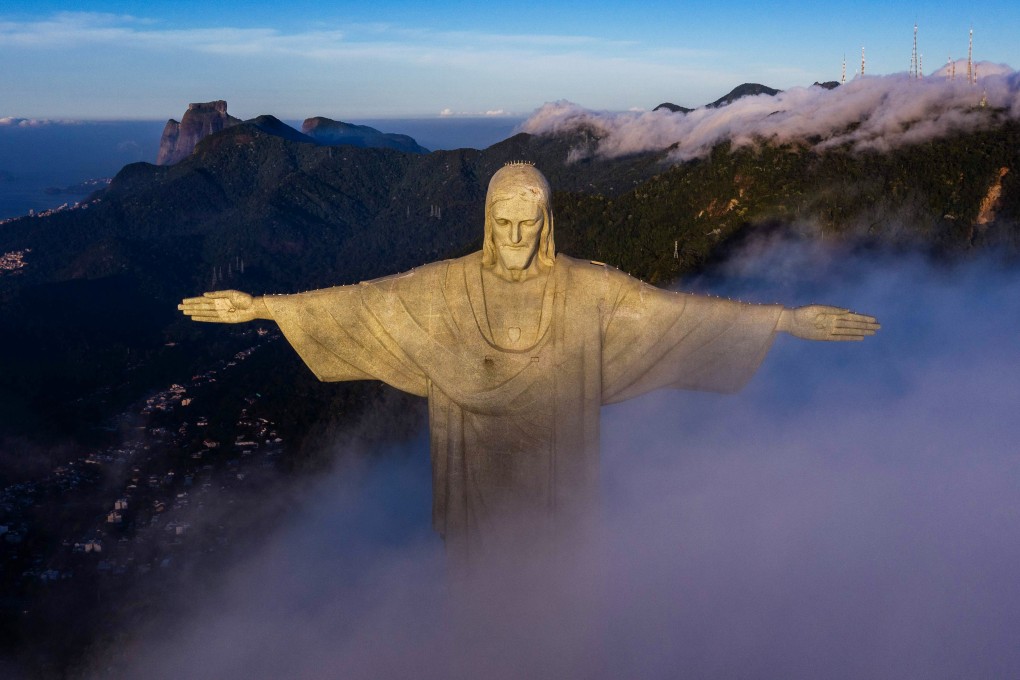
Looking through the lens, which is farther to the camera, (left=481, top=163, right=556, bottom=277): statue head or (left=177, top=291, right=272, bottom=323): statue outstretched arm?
(left=177, top=291, right=272, bottom=323): statue outstretched arm

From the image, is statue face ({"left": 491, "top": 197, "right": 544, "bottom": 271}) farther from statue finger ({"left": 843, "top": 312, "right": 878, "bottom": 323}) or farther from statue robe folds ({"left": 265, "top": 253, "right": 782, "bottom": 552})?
statue finger ({"left": 843, "top": 312, "right": 878, "bottom": 323})

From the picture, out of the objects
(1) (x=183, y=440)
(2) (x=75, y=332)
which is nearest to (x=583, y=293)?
(1) (x=183, y=440)

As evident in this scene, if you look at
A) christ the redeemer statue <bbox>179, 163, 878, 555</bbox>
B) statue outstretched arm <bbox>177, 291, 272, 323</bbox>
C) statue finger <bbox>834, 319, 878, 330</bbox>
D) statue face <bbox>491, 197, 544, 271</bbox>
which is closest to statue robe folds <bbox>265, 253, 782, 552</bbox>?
christ the redeemer statue <bbox>179, 163, 878, 555</bbox>

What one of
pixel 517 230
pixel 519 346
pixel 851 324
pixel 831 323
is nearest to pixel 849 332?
pixel 851 324

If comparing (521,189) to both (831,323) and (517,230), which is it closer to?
(517,230)

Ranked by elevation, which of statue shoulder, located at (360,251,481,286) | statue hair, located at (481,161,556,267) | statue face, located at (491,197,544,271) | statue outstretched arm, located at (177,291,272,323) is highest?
statue hair, located at (481,161,556,267)

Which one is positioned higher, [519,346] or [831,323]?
[831,323]

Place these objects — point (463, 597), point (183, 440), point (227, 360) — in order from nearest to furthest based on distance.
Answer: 1. point (463, 597)
2. point (183, 440)
3. point (227, 360)

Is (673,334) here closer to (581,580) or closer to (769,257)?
(581,580)
